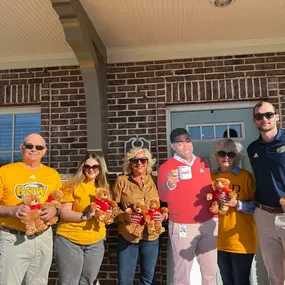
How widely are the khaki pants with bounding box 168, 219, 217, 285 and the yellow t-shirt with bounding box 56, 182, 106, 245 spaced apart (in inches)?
24.3

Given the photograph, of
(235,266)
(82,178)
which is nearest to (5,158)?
(82,178)

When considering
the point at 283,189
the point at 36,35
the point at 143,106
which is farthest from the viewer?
the point at 143,106

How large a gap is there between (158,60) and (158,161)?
1192 mm

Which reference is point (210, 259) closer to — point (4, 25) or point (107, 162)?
point (107, 162)

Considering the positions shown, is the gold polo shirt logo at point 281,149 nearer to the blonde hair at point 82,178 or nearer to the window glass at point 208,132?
the blonde hair at point 82,178

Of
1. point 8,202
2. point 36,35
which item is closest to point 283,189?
point 8,202

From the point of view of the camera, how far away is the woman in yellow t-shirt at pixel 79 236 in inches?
116

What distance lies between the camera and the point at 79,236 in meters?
2.97

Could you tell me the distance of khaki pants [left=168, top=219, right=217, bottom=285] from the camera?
2.86m

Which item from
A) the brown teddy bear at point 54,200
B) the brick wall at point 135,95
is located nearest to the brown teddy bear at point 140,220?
the brown teddy bear at point 54,200

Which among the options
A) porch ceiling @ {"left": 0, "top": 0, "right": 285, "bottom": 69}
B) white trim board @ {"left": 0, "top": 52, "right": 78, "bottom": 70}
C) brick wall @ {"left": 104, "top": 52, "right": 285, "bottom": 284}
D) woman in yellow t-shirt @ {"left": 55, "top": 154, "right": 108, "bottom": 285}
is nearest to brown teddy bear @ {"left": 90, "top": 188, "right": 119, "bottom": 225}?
woman in yellow t-shirt @ {"left": 55, "top": 154, "right": 108, "bottom": 285}

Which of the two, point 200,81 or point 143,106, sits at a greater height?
point 200,81

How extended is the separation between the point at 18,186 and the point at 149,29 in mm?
2145

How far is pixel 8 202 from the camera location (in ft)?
9.07
